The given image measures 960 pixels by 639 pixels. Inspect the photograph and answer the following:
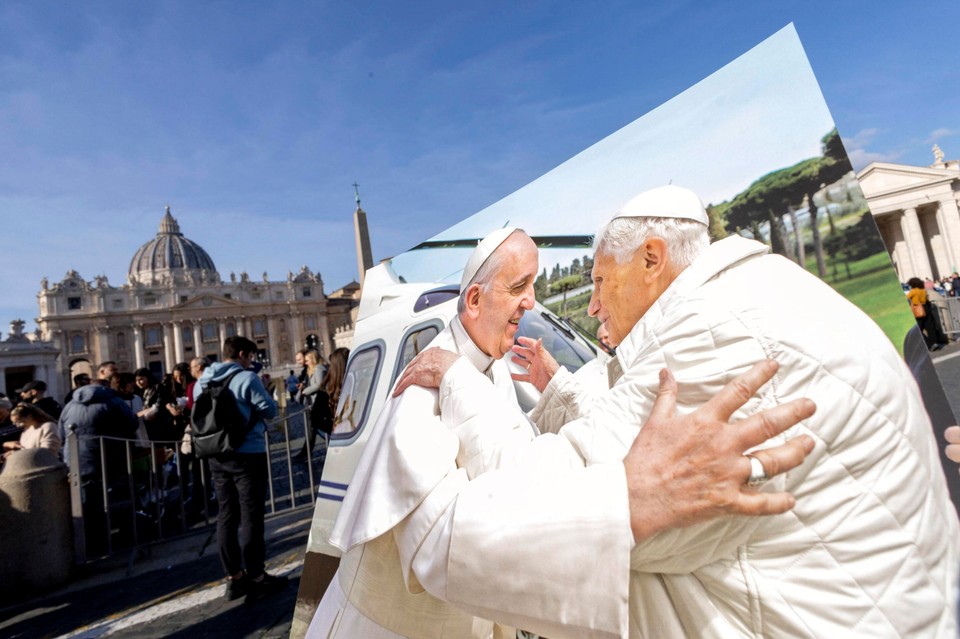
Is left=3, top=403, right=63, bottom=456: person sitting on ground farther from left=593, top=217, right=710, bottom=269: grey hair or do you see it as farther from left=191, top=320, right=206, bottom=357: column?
left=191, top=320, right=206, bottom=357: column

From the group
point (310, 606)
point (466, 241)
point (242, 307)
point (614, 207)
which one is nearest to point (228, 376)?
point (310, 606)

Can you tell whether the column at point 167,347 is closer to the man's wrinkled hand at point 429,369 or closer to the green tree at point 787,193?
the man's wrinkled hand at point 429,369

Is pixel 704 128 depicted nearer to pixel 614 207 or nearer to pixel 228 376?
pixel 614 207

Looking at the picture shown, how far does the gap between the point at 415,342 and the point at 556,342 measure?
0.67 m

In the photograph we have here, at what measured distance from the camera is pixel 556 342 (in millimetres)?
1770

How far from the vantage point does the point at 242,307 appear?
8344 cm

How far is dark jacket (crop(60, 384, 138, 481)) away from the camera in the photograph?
5809 mm

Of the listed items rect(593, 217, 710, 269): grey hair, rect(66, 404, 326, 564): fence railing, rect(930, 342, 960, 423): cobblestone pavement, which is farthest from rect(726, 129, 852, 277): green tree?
rect(66, 404, 326, 564): fence railing

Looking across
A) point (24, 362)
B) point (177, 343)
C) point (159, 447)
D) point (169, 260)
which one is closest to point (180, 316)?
point (177, 343)

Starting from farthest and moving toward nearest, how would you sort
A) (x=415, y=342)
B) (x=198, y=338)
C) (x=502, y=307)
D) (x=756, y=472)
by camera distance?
(x=198, y=338) < (x=415, y=342) < (x=502, y=307) < (x=756, y=472)

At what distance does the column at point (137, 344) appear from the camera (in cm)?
7725

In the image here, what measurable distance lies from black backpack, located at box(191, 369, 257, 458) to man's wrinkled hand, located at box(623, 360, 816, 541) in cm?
385

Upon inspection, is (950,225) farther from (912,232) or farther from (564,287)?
(564,287)

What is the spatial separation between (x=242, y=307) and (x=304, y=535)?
83.8 metres
